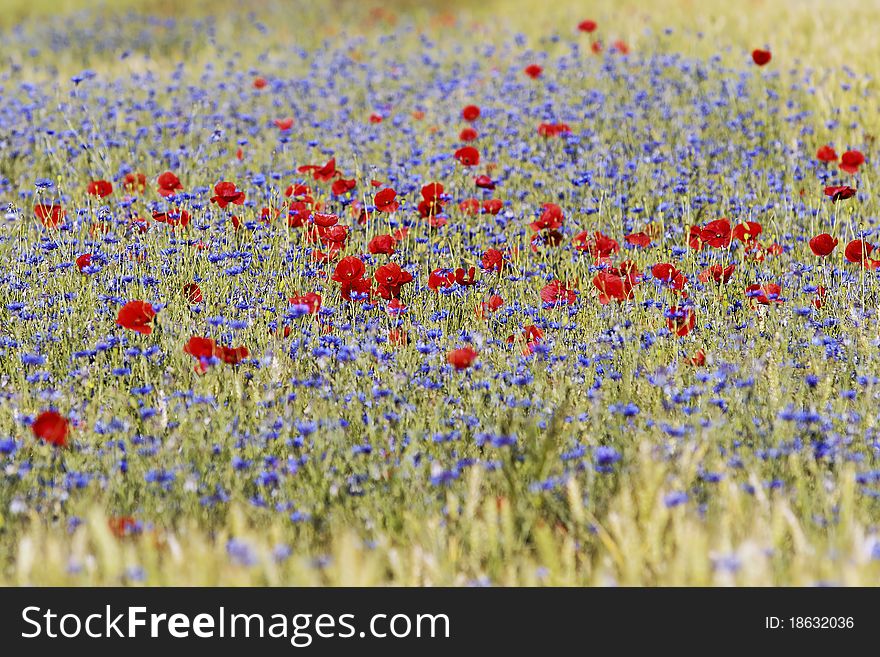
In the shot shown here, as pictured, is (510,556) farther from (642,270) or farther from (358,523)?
(642,270)

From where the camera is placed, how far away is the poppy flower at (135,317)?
3299 mm

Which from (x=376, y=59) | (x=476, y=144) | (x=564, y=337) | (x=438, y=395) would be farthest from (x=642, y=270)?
(x=376, y=59)

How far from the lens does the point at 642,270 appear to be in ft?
14.7

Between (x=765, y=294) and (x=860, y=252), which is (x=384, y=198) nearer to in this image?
(x=765, y=294)

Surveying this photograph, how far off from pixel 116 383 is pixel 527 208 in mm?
2536

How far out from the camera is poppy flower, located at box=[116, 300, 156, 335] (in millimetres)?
3299

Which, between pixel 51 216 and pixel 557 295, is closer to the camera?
pixel 557 295

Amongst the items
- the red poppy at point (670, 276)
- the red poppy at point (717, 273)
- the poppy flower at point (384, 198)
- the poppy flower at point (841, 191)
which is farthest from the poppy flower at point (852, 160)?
the poppy flower at point (384, 198)

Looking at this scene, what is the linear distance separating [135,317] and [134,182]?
86.7 inches

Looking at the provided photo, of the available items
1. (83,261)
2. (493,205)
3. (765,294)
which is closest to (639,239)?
(765,294)

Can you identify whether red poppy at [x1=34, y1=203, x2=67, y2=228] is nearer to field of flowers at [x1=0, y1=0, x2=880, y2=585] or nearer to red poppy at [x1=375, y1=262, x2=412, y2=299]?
field of flowers at [x1=0, y1=0, x2=880, y2=585]

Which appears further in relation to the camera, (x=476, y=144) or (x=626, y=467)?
(x=476, y=144)

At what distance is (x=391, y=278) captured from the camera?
12.1 feet
